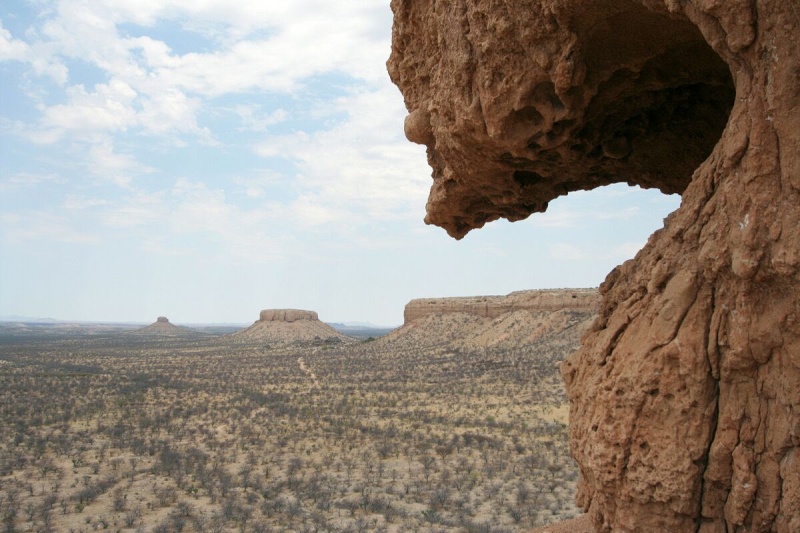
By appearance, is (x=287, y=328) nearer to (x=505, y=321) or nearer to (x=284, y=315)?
(x=284, y=315)

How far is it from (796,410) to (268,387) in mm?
23650

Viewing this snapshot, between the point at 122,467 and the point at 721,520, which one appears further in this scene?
the point at 122,467

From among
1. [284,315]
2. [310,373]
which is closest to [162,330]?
[284,315]

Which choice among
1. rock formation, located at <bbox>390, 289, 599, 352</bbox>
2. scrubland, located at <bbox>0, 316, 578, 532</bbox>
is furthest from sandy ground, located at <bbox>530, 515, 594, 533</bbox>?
rock formation, located at <bbox>390, 289, 599, 352</bbox>

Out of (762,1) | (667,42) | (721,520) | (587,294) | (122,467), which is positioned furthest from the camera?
(587,294)

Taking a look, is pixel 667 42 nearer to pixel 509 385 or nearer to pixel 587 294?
pixel 509 385

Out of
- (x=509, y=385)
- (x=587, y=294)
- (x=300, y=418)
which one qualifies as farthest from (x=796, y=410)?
(x=587, y=294)

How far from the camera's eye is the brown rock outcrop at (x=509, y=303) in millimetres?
39625

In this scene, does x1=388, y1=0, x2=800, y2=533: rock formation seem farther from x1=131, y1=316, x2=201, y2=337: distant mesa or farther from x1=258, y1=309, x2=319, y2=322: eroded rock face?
x1=131, y1=316, x2=201, y2=337: distant mesa

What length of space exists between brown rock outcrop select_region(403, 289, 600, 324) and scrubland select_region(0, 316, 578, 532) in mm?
14333

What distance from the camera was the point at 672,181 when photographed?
6.29m

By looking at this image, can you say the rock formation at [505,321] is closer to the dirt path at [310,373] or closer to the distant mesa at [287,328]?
the dirt path at [310,373]

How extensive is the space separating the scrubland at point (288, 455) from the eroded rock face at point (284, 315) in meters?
55.5

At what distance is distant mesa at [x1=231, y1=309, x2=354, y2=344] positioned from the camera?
7444cm
